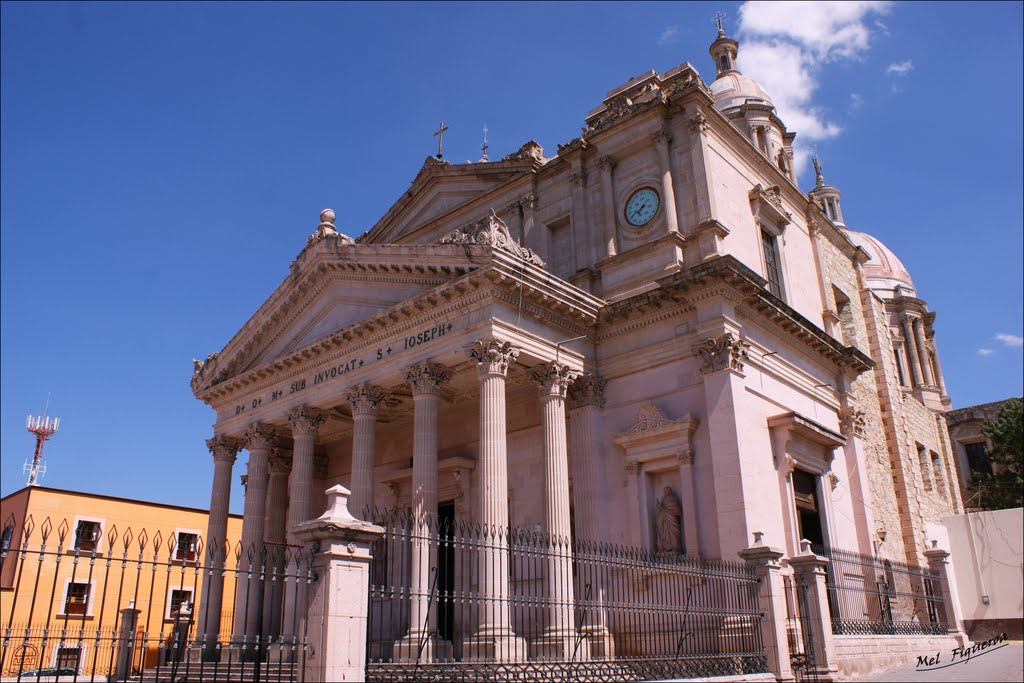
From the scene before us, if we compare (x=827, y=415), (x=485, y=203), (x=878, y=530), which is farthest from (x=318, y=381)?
(x=878, y=530)

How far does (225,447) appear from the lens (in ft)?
80.9

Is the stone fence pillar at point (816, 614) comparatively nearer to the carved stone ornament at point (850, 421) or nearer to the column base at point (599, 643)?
the column base at point (599, 643)

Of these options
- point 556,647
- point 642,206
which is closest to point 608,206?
point 642,206

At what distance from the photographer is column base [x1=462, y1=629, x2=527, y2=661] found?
1398 centimetres

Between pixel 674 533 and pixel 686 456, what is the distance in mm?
1689

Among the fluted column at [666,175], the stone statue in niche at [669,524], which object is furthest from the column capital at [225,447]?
the fluted column at [666,175]

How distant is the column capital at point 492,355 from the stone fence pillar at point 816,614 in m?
6.78

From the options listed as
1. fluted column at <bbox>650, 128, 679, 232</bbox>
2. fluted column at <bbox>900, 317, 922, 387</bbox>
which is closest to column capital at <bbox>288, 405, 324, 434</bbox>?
fluted column at <bbox>650, 128, 679, 232</bbox>

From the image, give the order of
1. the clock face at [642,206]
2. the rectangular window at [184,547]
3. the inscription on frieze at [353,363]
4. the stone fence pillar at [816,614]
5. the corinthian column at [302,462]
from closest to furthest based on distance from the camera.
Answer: the rectangular window at [184,547] → the stone fence pillar at [816,614] → the inscription on frieze at [353,363] → the clock face at [642,206] → the corinthian column at [302,462]

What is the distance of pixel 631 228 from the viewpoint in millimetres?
21031

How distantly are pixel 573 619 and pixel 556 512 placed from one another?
226 cm

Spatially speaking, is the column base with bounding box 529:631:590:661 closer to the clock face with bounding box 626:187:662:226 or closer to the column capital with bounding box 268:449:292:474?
the clock face with bounding box 626:187:662:226

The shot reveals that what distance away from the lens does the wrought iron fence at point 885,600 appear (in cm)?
1722

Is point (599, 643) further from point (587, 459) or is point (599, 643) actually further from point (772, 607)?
point (772, 607)
